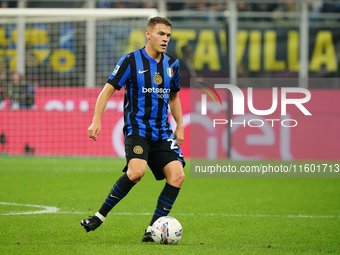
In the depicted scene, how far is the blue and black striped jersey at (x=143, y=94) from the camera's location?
624 centimetres

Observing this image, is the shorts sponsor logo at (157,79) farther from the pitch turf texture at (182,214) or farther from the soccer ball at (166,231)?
the pitch turf texture at (182,214)

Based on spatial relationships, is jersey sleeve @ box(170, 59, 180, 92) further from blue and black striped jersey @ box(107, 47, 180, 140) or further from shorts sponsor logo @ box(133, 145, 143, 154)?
shorts sponsor logo @ box(133, 145, 143, 154)

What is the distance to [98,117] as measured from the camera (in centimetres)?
611

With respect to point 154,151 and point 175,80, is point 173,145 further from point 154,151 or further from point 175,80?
point 175,80

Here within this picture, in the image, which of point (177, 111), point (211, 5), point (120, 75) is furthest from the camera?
point (211, 5)

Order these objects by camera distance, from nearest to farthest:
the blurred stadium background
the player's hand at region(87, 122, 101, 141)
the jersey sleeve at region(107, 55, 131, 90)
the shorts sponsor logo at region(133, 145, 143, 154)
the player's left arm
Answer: the player's hand at region(87, 122, 101, 141), the shorts sponsor logo at region(133, 145, 143, 154), the jersey sleeve at region(107, 55, 131, 90), the player's left arm, the blurred stadium background

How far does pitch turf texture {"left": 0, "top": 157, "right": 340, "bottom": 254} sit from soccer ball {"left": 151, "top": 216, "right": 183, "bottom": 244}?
0.24ft

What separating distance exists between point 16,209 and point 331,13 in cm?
1101

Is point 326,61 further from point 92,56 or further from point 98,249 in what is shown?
point 98,249

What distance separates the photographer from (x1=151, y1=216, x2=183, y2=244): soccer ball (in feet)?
19.7

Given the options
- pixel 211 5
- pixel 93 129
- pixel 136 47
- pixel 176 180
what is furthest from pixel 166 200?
pixel 211 5

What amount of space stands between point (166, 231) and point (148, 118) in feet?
3.28

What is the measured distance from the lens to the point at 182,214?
26.5 ft

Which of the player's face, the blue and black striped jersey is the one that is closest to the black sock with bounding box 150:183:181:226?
the blue and black striped jersey
